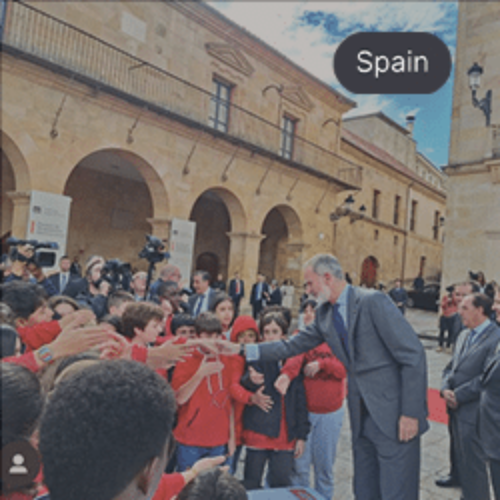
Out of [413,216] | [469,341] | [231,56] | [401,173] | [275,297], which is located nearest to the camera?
[469,341]

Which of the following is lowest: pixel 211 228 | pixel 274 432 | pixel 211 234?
pixel 274 432

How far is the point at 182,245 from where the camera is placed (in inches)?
479

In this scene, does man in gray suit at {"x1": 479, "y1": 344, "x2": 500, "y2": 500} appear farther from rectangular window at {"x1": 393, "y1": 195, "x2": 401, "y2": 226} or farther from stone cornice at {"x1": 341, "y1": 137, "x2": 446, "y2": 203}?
rectangular window at {"x1": 393, "y1": 195, "x2": 401, "y2": 226}

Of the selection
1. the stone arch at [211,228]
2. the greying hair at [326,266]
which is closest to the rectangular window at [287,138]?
the stone arch at [211,228]

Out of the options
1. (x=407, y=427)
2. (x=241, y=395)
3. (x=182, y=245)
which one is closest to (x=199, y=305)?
(x=241, y=395)

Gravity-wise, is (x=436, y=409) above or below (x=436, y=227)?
below

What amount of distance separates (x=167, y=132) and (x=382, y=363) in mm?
10498

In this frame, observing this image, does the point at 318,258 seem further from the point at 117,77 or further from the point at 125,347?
the point at 117,77

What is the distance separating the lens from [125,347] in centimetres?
196

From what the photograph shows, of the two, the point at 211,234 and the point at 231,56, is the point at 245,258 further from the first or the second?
the point at 231,56

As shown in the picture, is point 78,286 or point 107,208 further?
point 107,208

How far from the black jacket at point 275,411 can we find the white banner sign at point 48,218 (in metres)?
7.39

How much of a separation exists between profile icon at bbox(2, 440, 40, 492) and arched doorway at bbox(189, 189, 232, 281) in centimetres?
1662

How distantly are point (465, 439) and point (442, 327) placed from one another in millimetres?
8511
